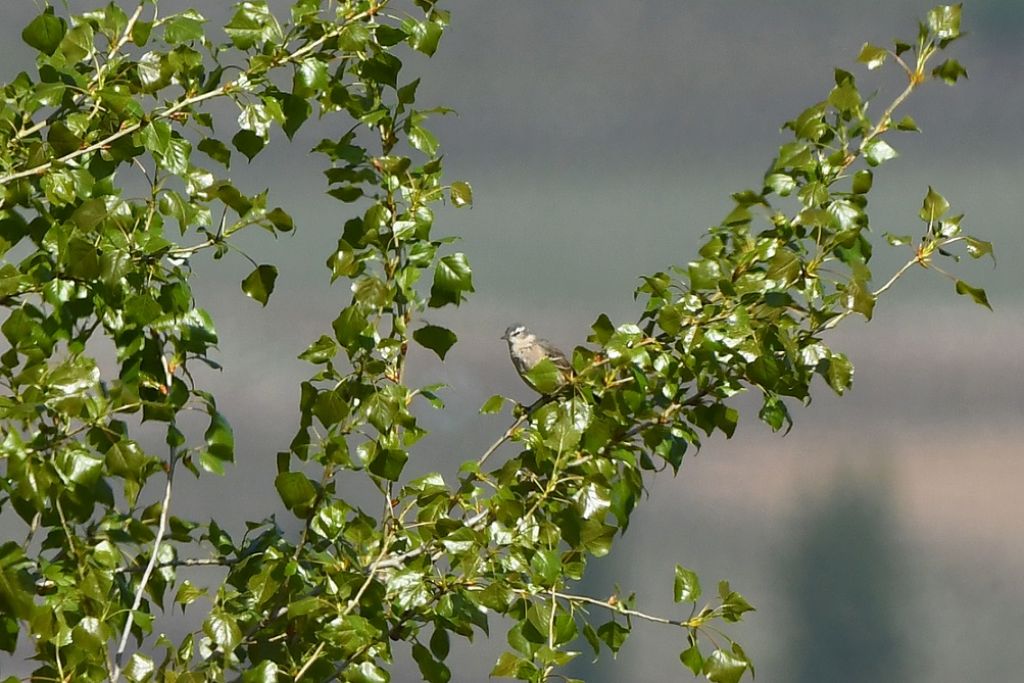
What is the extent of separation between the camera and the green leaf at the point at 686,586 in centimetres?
213

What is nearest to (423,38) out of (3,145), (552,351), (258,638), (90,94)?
(90,94)

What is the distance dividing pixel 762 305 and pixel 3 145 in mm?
1140

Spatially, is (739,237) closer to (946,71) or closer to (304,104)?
(946,71)

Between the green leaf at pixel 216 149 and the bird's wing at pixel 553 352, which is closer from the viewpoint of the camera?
the green leaf at pixel 216 149

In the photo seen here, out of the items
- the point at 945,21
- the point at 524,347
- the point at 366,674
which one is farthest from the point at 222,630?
the point at 524,347

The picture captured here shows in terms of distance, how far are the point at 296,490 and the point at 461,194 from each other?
1.62ft

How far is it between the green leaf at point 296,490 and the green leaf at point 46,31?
70 centimetres

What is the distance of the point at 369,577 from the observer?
77.3 inches

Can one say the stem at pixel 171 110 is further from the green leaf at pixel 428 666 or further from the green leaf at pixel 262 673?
the green leaf at pixel 428 666

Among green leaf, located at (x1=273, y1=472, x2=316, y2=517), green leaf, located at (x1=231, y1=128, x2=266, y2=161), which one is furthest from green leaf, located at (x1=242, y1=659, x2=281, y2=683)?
green leaf, located at (x1=231, y1=128, x2=266, y2=161)

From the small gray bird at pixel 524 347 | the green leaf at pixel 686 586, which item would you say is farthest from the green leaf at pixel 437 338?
the small gray bird at pixel 524 347

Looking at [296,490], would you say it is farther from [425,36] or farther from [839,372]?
[839,372]

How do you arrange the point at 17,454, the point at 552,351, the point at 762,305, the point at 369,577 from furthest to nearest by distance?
the point at 552,351, the point at 762,305, the point at 369,577, the point at 17,454

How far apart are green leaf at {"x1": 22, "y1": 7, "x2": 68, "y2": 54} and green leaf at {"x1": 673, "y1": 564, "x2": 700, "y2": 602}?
46.8 inches
